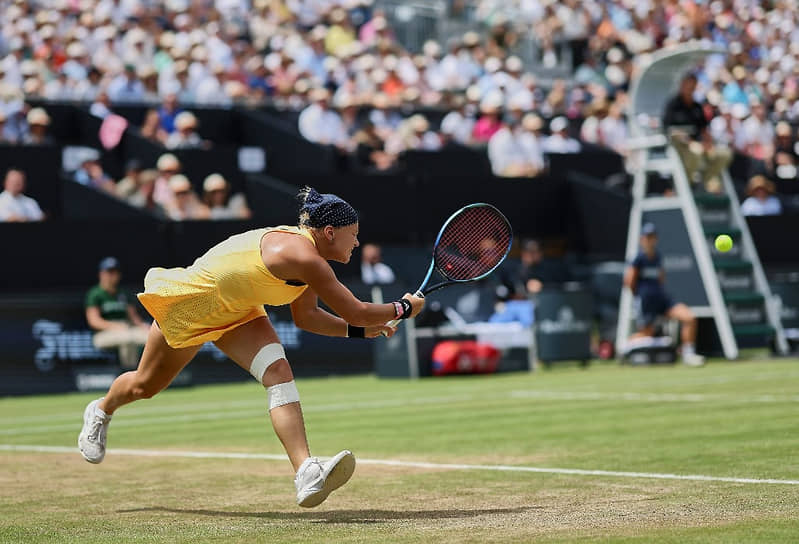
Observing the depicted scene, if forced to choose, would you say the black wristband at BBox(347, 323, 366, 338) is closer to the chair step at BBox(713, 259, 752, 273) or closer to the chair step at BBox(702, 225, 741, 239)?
the chair step at BBox(713, 259, 752, 273)

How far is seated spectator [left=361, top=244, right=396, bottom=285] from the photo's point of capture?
20.2 metres

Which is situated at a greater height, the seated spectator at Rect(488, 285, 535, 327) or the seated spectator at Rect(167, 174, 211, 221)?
the seated spectator at Rect(167, 174, 211, 221)

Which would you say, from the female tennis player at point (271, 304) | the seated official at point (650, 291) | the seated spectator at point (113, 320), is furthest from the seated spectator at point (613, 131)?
the female tennis player at point (271, 304)

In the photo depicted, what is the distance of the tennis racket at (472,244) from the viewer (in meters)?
7.79

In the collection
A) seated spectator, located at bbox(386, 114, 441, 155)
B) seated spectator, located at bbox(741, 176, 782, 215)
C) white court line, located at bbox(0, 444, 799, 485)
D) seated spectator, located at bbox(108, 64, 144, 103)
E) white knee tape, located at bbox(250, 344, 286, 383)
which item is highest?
seated spectator, located at bbox(108, 64, 144, 103)

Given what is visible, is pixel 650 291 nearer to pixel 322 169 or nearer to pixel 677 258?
pixel 677 258

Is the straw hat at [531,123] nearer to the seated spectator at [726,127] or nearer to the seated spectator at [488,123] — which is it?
the seated spectator at [488,123]

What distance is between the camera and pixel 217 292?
23.8ft

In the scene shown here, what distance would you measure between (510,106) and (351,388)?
35.6 ft

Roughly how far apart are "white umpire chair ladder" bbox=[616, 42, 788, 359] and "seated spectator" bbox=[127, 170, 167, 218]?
674 cm

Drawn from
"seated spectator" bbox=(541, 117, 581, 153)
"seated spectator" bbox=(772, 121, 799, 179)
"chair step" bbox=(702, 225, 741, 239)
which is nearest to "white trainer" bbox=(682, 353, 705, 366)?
"chair step" bbox=(702, 225, 741, 239)

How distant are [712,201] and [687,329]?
2.30 m

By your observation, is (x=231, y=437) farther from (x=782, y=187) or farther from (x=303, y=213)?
(x=782, y=187)

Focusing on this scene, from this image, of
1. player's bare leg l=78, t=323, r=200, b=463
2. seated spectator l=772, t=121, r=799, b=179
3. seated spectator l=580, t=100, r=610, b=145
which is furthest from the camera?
seated spectator l=772, t=121, r=799, b=179
